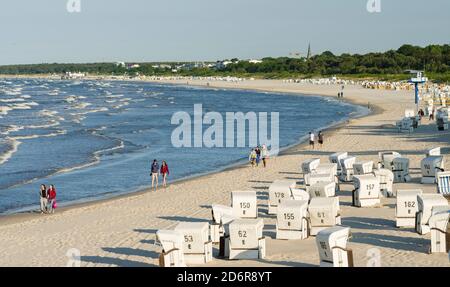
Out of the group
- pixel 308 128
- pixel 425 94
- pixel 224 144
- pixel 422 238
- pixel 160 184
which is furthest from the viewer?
pixel 425 94

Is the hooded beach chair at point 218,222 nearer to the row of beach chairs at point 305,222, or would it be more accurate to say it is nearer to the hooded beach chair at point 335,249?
the row of beach chairs at point 305,222

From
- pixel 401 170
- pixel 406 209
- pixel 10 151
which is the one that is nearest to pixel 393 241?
pixel 406 209

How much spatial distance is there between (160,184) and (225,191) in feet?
13.8

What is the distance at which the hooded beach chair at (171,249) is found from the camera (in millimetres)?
14898

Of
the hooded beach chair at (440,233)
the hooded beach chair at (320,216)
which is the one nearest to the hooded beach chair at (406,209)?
the hooded beach chair at (320,216)

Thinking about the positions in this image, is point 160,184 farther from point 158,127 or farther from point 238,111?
point 238,111

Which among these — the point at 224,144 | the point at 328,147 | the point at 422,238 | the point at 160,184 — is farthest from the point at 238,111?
the point at 422,238

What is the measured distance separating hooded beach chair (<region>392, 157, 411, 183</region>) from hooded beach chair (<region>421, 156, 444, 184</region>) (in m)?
0.87

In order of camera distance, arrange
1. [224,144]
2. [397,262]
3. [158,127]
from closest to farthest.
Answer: [397,262]
[224,144]
[158,127]

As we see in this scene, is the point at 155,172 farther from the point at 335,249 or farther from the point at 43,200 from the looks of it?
the point at 335,249

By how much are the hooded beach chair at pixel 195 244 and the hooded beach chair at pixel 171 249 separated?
1.10 ft

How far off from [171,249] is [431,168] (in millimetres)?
12486
